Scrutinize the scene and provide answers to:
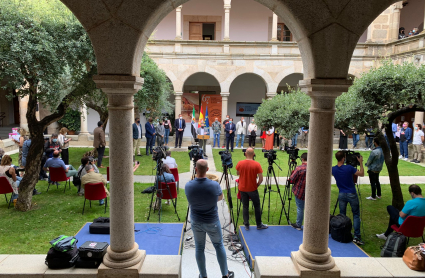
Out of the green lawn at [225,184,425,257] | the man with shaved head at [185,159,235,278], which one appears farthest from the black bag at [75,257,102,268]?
the green lawn at [225,184,425,257]

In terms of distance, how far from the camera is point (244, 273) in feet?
15.9

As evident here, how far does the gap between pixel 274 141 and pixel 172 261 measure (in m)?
14.4

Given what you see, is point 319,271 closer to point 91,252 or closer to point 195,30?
point 91,252

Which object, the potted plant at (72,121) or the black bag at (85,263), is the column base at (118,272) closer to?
the black bag at (85,263)

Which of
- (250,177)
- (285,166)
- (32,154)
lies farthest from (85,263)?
(285,166)

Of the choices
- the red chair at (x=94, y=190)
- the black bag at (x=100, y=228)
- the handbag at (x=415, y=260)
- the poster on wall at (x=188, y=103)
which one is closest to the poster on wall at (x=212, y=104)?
the poster on wall at (x=188, y=103)

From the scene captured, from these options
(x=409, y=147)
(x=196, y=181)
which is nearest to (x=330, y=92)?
(x=196, y=181)

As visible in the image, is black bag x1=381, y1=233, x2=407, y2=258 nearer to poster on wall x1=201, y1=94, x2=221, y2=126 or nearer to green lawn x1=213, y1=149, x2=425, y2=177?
green lawn x1=213, y1=149, x2=425, y2=177

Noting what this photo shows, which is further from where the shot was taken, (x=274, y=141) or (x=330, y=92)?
(x=274, y=141)

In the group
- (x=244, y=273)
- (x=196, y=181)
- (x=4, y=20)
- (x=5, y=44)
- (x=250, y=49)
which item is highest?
(x=250, y=49)

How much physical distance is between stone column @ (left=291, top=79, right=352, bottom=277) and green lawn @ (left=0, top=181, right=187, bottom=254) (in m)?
3.64

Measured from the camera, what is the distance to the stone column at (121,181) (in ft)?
11.9

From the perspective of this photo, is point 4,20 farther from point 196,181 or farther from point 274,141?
point 274,141

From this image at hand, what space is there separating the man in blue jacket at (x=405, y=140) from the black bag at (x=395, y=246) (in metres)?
10.6
